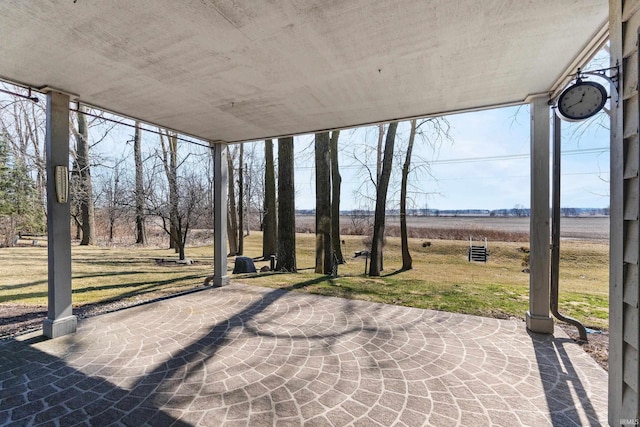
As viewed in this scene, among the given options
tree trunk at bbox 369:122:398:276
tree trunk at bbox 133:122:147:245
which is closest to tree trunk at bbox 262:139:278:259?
tree trunk at bbox 369:122:398:276

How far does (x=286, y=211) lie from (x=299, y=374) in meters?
5.54

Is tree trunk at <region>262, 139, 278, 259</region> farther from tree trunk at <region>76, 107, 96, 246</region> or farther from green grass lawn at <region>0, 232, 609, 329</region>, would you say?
tree trunk at <region>76, 107, 96, 246</region>

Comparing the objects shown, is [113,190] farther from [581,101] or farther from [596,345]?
[596,345]

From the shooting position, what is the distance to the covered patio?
1709 millimetres

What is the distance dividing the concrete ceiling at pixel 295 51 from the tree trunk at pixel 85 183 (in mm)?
10096

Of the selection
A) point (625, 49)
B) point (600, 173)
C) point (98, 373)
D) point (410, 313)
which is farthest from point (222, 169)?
point (600, 173)

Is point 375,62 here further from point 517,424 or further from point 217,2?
point 517,424

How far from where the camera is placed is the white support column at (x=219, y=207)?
4.88 m

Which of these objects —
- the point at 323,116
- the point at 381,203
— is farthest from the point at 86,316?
the point at 381,203

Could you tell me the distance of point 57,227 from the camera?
285 cm

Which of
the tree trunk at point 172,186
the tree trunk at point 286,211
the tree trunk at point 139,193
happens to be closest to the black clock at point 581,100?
the tree trunk at point 286,211

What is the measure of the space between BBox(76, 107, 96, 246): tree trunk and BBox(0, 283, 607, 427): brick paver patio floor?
1021 centimetres

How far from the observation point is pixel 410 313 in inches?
146

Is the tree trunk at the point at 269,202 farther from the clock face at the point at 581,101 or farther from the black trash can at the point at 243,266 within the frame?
the clock face at the point at 581,101
